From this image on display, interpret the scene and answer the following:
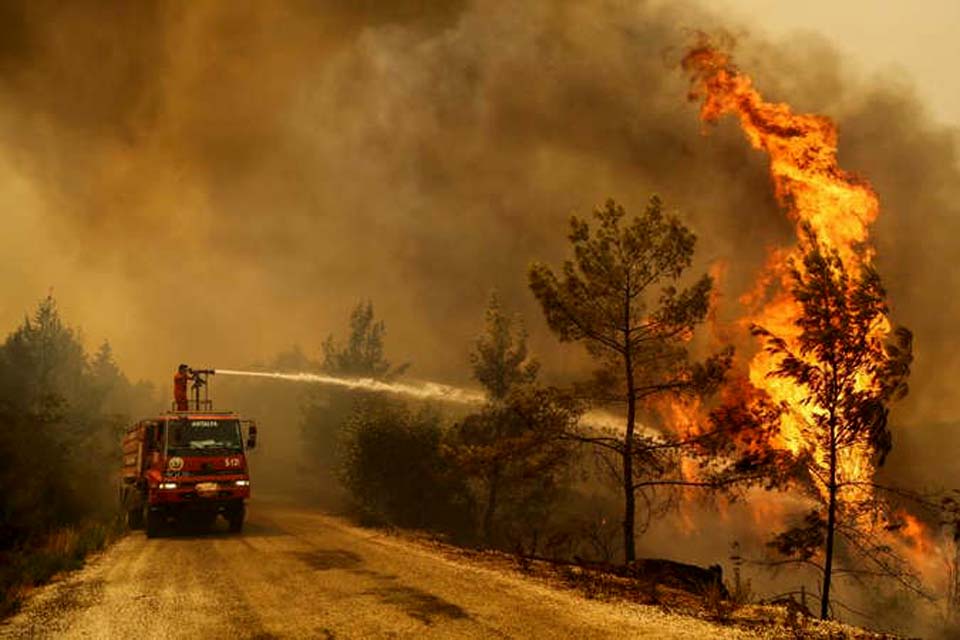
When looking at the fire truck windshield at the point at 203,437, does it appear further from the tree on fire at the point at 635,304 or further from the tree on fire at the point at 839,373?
the tree on fire at the point at 839,373

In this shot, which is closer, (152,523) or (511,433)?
(152,523)

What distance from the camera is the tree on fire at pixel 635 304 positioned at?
1620cm

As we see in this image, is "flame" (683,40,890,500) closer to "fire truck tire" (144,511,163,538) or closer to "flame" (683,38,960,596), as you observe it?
"flame" (683,38,960,596)

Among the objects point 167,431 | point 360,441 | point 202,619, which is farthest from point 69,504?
point 202,619

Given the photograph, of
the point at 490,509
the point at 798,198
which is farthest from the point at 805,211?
the point at 490,509

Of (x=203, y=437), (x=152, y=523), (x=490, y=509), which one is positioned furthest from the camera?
→ (x=490, y=509)

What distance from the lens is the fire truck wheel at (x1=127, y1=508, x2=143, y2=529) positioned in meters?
20.4

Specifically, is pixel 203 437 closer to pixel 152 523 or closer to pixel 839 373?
pixel 152 523

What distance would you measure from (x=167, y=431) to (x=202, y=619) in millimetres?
10649

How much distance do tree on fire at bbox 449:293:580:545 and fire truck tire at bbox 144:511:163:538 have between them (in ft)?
28.7

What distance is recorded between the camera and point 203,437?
1891 cm

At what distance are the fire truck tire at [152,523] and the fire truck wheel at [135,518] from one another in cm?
254

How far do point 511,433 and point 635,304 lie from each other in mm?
10537

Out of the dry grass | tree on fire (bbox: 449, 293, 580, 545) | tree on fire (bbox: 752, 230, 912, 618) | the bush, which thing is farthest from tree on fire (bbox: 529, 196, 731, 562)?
the bush
